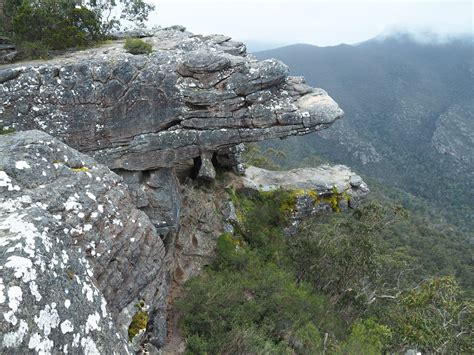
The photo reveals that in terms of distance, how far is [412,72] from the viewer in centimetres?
19700

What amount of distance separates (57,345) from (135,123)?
36.5 ft

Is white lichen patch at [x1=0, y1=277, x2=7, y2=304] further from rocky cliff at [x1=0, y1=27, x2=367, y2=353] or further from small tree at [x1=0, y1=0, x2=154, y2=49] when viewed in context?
small tree at [x1=0, y1=0, x2=154, y2=49]

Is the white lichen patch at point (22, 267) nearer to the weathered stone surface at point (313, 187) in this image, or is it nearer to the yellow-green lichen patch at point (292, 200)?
the weathered stone surface at point (313, 187)

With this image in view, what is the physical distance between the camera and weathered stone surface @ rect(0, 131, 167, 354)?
15.5ft

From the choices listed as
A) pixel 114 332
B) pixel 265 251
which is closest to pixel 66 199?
pixel 114 332

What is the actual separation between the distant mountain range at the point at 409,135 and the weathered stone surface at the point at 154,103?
72599mm

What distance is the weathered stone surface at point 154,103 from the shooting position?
13570 millimetres

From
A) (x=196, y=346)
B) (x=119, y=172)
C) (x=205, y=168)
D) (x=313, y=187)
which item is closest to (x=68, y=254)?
(x=196, y=346)

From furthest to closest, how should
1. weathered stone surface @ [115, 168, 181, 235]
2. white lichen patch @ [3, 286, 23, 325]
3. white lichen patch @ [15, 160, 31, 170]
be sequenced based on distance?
weathered stone surface @ [115, 168, 181, 235]
white lichen patch @ [15, 160, 31, 170]
white lichen patch @ [3, 286, 23, 325]

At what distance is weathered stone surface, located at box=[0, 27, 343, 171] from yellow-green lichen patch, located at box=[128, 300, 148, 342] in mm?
7327

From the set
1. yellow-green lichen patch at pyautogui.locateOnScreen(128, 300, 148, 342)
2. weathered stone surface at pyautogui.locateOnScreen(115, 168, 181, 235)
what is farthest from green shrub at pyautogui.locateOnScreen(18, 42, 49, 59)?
yellow-green lichen patch at pyautogui.locateOnScreen(128, 300, 148, 342)

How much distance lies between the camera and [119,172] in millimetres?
15633

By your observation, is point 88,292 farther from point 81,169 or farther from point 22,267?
point 81,169

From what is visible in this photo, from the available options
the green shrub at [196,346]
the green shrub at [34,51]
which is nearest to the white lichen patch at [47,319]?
the green shrub at [196,346]
